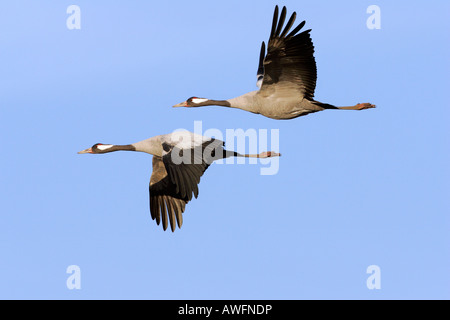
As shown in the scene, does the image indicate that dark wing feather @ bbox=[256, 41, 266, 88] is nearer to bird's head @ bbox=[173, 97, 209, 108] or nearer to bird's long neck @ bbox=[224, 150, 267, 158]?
bird's head @ bbox=[173, 97, 209, 108]

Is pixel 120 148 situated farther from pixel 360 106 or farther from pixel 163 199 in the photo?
pixel 360 106

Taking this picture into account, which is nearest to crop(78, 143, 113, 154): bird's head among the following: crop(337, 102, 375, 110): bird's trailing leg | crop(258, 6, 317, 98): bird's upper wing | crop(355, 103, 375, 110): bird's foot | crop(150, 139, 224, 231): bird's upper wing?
crop(150, 139, 224, 231): bird's upper wing

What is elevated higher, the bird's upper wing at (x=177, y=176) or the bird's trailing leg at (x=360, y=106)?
the bird's trailing leg at (x=360, y=106)

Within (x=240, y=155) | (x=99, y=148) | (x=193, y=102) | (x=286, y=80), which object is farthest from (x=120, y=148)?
(x=286, y=80)

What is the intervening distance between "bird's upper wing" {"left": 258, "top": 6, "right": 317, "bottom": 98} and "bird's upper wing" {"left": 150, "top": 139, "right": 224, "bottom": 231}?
56.2 inches

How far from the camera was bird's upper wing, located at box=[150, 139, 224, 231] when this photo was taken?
13859mm

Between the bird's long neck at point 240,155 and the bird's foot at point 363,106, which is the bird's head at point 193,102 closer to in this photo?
the bird's long neck at point 240,155

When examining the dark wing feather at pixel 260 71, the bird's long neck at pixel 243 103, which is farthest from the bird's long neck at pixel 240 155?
the dark wing feather at pixel 260 71

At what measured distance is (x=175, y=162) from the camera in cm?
1406

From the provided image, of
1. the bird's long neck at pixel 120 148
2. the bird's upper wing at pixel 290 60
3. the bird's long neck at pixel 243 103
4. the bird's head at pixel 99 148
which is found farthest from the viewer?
the bird's head at pixel 99 148

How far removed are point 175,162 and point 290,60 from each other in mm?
2226

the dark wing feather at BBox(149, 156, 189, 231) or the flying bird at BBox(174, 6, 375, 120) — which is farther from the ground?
the flying bird at BBox(174, 6, 375, 120)

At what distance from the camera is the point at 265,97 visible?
14.5 metres

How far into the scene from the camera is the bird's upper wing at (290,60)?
13.7m
